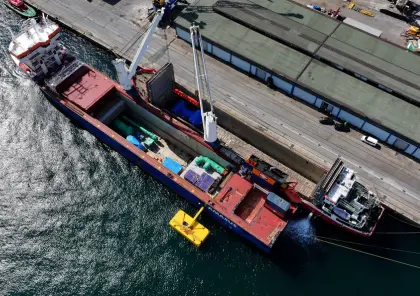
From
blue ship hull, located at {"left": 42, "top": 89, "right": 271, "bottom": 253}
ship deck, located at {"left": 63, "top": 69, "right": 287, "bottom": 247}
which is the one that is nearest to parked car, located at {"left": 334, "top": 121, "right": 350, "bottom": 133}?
ship deck, located at {"left": 63, "top": 69, "right": 287, "bottom": 247}

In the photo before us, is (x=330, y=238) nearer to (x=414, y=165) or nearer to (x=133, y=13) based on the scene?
(x=414, y=165)

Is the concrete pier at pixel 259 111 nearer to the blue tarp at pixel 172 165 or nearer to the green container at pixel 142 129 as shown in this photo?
the blue tarp at pixel 172 165

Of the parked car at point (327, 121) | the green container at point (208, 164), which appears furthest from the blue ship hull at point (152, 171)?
the parked car at point (327, 121)

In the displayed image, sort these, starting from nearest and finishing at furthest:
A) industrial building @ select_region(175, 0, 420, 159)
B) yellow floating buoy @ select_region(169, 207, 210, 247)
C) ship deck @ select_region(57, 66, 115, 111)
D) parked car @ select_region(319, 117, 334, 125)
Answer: yellow floating buoy @ select_region(169, 207, 210, 247), industrial building @ select_region(175, 0, 420, 159), ship deck @ select_region(57, 66, 115, 111), parked car @ select_region(319, 117, 334, 125)

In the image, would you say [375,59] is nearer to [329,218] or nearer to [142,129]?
[329,218]

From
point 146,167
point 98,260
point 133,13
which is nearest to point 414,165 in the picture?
point 146,167

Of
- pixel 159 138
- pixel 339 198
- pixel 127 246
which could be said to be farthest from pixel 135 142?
pixel 339 198

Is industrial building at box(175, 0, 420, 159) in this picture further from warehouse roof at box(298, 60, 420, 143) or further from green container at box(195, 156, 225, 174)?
green container at box(195, 156, 225, 174)
